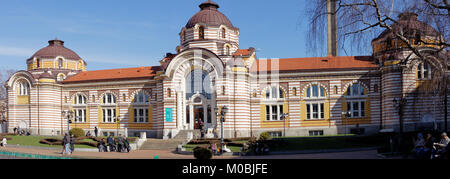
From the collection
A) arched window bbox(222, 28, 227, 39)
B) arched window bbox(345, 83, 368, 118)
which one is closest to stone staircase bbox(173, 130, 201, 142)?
arched window bbox(222, 28, 227, 39)

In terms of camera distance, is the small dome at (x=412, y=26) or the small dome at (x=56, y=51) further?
the small dome at (x=56, y=51)

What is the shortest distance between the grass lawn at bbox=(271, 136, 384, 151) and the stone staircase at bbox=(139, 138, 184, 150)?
9527 mm

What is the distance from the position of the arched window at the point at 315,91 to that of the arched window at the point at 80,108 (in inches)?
990

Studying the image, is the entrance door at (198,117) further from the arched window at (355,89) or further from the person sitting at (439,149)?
the person sitting at (439,149)

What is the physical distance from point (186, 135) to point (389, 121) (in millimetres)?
18608

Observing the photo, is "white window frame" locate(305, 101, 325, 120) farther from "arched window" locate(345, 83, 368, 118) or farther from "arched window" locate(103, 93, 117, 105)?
"arched window" locate(103, 93, 117, 105)

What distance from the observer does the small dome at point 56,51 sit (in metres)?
52.8

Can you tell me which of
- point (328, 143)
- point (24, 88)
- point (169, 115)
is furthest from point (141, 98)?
point (328, 143)

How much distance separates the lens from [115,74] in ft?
160

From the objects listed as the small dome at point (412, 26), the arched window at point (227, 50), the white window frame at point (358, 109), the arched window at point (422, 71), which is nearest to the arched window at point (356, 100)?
the white window frame at point (358, 109)

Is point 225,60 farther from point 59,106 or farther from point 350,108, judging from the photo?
point 59,106

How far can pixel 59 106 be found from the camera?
4881 centimetres

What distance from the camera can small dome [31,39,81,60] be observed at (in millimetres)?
52812
